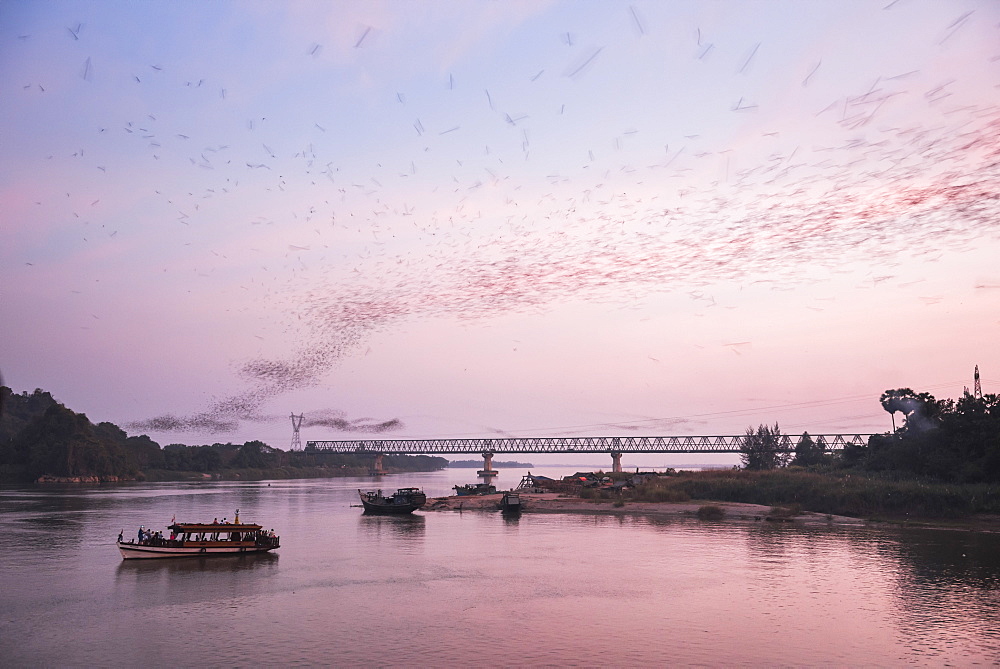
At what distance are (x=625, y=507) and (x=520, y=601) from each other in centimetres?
6250

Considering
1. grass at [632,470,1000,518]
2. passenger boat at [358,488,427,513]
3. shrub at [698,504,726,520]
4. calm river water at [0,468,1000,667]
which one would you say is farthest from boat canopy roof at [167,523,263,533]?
grass at [632,470,1000,518]

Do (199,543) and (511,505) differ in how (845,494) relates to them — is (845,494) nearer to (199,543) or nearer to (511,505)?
(511,505)

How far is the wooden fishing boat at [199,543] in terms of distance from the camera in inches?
2263

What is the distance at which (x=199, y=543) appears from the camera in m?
58.4

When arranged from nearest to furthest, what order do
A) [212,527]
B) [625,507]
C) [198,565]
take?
[198,565]
[212,527]
[625,507]

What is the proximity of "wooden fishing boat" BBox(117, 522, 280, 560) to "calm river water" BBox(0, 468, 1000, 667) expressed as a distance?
82cm

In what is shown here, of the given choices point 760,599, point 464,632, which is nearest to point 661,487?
Result: point 760,599

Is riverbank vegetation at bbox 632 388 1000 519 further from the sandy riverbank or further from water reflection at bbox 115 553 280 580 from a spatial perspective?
water reflection at bbox 115 553 280 580

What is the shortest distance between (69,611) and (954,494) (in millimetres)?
79232

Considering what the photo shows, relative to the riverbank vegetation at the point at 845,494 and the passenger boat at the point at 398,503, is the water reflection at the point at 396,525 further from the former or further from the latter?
the riverbank vegetation at the point at 845,494

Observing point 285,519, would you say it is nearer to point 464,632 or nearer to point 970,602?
point 464,632

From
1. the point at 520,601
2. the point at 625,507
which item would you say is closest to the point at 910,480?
the point at 625,507

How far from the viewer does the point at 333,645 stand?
112ft

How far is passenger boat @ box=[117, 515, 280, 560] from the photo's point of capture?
57.5 metres
